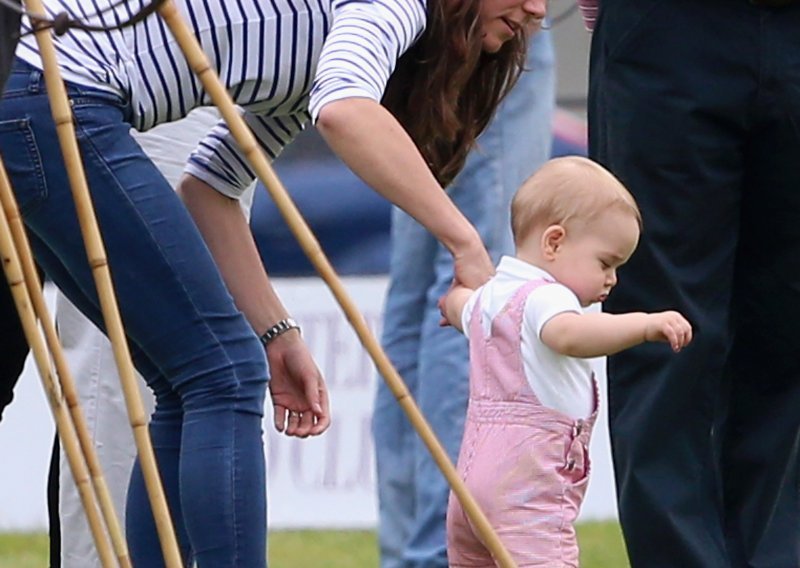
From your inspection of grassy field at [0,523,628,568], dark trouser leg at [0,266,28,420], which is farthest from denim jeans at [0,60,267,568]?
grassy field at [0,523,628,568]

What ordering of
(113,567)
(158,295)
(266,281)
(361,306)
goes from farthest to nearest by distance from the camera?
1. (361,306)
2. (266,281)
3. (158,295)
4. (113,567)

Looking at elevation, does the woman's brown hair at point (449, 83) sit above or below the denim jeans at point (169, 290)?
above

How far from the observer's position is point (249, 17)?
2.83m

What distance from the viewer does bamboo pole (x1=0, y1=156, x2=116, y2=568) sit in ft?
8.52

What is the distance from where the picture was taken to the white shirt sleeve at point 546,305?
2.82 meters

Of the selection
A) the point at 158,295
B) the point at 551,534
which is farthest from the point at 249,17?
the point at 551,534

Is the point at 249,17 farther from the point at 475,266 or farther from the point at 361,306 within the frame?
the point at 361,306

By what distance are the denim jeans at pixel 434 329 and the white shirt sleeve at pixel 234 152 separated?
1.07 m

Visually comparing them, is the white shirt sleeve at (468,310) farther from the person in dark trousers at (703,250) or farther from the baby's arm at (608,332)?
the person in dark trousers at (703,250)

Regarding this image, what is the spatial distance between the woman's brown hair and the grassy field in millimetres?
2137

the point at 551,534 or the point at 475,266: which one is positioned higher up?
the point at 475,266

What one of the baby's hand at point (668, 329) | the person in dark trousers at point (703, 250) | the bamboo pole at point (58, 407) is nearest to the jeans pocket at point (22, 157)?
the bamboo pole at point (58, 407)

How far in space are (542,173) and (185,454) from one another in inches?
24.6

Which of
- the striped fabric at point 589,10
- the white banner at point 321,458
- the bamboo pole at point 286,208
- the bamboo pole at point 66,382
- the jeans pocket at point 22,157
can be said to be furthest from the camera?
the white banner at point 321,458
